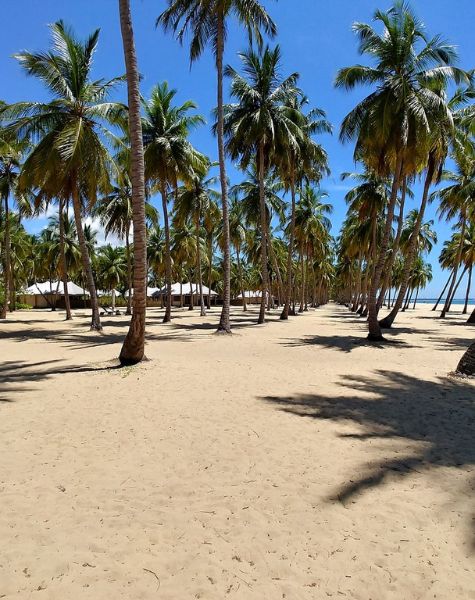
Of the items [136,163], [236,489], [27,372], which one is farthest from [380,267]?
[236,489]

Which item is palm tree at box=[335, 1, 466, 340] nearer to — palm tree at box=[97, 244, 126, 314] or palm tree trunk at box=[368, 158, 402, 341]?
palm tree trunk at box=[368, 158, 402, 341]

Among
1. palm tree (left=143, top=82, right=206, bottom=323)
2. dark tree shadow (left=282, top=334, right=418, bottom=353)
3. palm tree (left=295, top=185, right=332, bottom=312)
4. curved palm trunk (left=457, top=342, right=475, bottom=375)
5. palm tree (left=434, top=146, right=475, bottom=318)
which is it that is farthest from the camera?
palm tree (left=295, top=185, right=332, bottom=312)

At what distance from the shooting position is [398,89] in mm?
15133

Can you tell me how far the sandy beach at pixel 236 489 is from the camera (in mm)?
2768

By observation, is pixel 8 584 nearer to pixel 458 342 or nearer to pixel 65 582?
pixel 65 582

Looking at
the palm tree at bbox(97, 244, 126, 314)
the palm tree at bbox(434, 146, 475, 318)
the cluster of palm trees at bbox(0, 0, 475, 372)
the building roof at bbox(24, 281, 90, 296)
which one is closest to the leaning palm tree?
the cluster of palm trees at bbox(0, 0, 475, 372)

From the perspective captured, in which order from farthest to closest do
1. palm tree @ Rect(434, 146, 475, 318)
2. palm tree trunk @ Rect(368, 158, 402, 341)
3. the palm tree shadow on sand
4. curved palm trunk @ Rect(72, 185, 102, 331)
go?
palm tree @ Rect(434, 146, 475, 318), curved palm trunk @ Rect(72, 185, 102, 331), palm tree trunk @ Rect(368, 158, 402, 341), the palm tree shadow on sand

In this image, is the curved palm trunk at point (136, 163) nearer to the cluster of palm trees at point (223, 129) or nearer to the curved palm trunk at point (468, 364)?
the cluster of palm trees at point (223, 129)

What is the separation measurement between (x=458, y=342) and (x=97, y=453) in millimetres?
15028

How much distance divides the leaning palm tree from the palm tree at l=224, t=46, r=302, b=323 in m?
6.02

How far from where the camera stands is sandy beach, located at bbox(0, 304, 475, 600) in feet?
9.08

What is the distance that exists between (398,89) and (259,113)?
6728 mm

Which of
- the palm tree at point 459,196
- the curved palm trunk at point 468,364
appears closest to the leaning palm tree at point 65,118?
the curved palm trunk at point 468,364

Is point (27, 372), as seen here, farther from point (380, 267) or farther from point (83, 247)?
point (380, 267)
